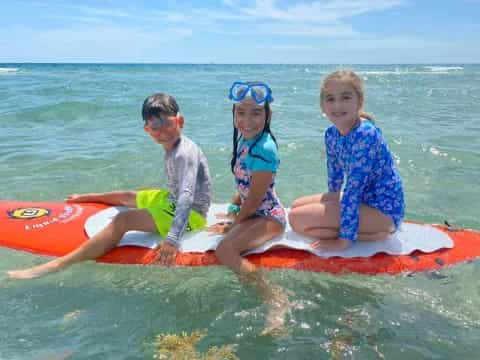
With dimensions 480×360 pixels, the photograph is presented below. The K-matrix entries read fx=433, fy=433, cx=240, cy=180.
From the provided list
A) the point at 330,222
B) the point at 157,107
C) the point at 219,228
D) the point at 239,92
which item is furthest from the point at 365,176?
the point at 157,107

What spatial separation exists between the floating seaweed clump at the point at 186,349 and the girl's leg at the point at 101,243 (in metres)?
0.97

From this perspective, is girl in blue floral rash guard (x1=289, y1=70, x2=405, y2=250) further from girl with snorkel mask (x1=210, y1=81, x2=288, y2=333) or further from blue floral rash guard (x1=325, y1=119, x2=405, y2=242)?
girl with snorkel mask (x1=210, y1=81, x2=288, y2=333)

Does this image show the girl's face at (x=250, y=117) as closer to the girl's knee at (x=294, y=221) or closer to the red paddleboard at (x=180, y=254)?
the girl's knee at (x=294, y=221)

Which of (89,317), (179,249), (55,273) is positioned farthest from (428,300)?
(55,273)

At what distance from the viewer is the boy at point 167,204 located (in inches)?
121

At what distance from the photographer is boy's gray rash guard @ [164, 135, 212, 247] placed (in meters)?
3.06

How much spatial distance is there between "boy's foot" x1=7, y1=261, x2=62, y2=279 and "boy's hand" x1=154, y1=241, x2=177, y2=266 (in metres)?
0.73

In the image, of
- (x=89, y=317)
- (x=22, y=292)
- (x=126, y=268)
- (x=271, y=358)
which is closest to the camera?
(x=271, y=358)

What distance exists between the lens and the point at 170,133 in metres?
3.22

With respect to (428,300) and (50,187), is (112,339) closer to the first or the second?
(428,300)

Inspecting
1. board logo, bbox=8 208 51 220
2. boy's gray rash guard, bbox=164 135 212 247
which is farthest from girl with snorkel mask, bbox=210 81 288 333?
board logo, bbox=8 208 51 220

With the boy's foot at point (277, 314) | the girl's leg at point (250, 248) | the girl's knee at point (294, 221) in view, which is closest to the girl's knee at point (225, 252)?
the girl's leg at point (250, 248)

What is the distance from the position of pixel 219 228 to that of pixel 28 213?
1.77 metres

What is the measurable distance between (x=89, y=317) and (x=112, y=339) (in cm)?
33
